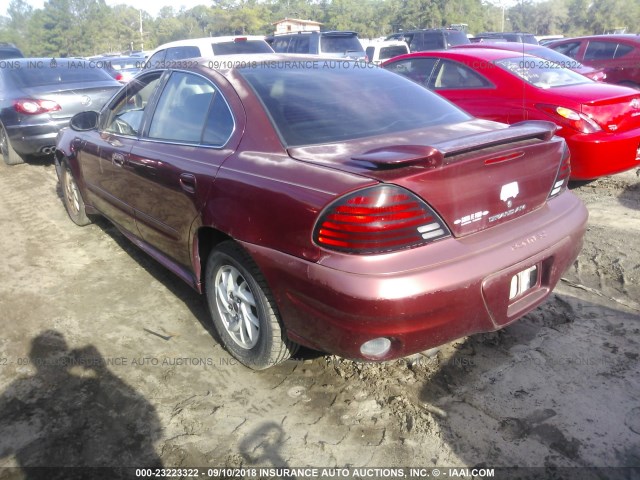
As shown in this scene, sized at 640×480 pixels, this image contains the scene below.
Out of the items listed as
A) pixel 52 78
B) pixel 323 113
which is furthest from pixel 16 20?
pixel 323 113

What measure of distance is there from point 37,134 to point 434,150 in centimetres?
656

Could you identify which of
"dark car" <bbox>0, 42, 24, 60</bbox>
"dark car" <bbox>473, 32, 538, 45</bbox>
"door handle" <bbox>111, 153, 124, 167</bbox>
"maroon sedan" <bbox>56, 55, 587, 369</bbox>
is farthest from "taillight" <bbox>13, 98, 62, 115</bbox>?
"dark car" <bbox>473, 32, 538, 45</bbox>

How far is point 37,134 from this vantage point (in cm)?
710

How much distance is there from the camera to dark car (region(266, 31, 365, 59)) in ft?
43.8

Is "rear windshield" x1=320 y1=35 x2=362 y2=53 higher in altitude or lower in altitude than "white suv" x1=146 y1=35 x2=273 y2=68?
lower

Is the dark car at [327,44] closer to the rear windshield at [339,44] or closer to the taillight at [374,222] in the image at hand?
the rear windshield at [339,44]

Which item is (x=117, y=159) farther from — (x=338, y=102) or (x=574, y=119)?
(x=574, y=119)

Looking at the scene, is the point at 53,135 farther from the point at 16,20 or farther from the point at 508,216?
the point at 16,20

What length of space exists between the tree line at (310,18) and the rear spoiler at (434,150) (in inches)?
2035

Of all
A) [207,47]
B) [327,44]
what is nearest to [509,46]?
[207,47]

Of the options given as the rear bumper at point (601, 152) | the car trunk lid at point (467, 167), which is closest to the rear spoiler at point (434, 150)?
the car trunk lid at point (467, 167)

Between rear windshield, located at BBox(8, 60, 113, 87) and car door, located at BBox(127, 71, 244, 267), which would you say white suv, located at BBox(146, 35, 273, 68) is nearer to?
rear windshield, located at BBox(8, 60, 113, 87)

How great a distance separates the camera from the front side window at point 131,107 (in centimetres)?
369

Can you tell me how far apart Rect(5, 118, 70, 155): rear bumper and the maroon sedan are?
4281 millimetres
